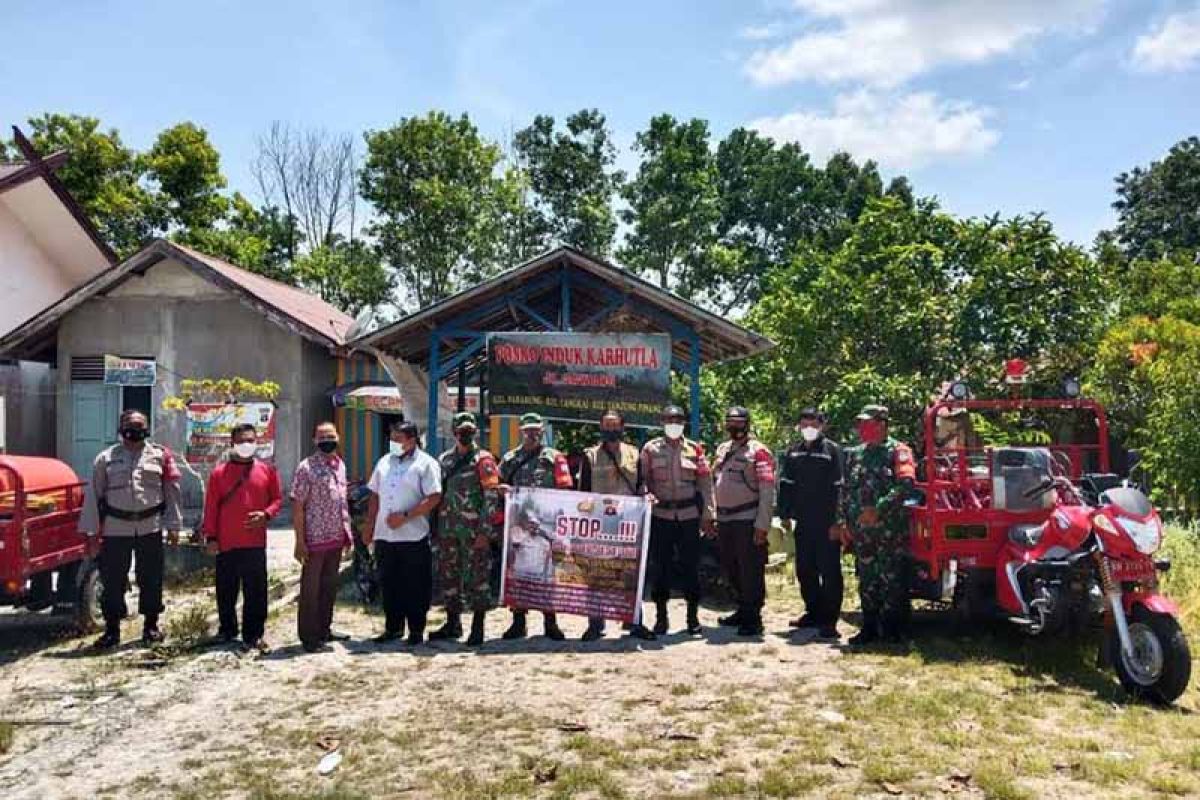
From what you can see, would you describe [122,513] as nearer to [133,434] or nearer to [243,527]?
[133,434]

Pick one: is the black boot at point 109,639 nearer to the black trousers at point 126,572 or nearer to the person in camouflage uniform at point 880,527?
the black trousers at point 126,572

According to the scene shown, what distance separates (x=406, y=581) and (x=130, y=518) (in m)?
2.16

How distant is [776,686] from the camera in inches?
237

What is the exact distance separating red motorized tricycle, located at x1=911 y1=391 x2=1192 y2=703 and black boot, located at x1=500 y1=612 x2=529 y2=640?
3.08 metres

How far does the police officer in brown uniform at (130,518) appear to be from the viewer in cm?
724

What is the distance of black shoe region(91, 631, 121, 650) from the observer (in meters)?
7.22

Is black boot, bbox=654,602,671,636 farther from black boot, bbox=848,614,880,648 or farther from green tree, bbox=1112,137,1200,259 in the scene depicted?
green tree, bbox=1112,137,1200,259

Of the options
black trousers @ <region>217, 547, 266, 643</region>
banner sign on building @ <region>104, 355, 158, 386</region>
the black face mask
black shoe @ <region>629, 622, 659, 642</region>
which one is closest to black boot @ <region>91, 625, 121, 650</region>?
black trousers @ <region>217, 547, 266, 643</region>

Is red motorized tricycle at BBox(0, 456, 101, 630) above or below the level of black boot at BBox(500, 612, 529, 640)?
above

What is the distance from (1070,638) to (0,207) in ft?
67.3

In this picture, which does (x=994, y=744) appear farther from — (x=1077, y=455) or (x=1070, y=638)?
(x=1077, y=455)

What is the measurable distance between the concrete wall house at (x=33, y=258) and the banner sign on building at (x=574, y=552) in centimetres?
1436

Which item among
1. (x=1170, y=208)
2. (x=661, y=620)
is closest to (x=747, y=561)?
(x=661, y=620)

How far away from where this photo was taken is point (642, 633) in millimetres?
7484
